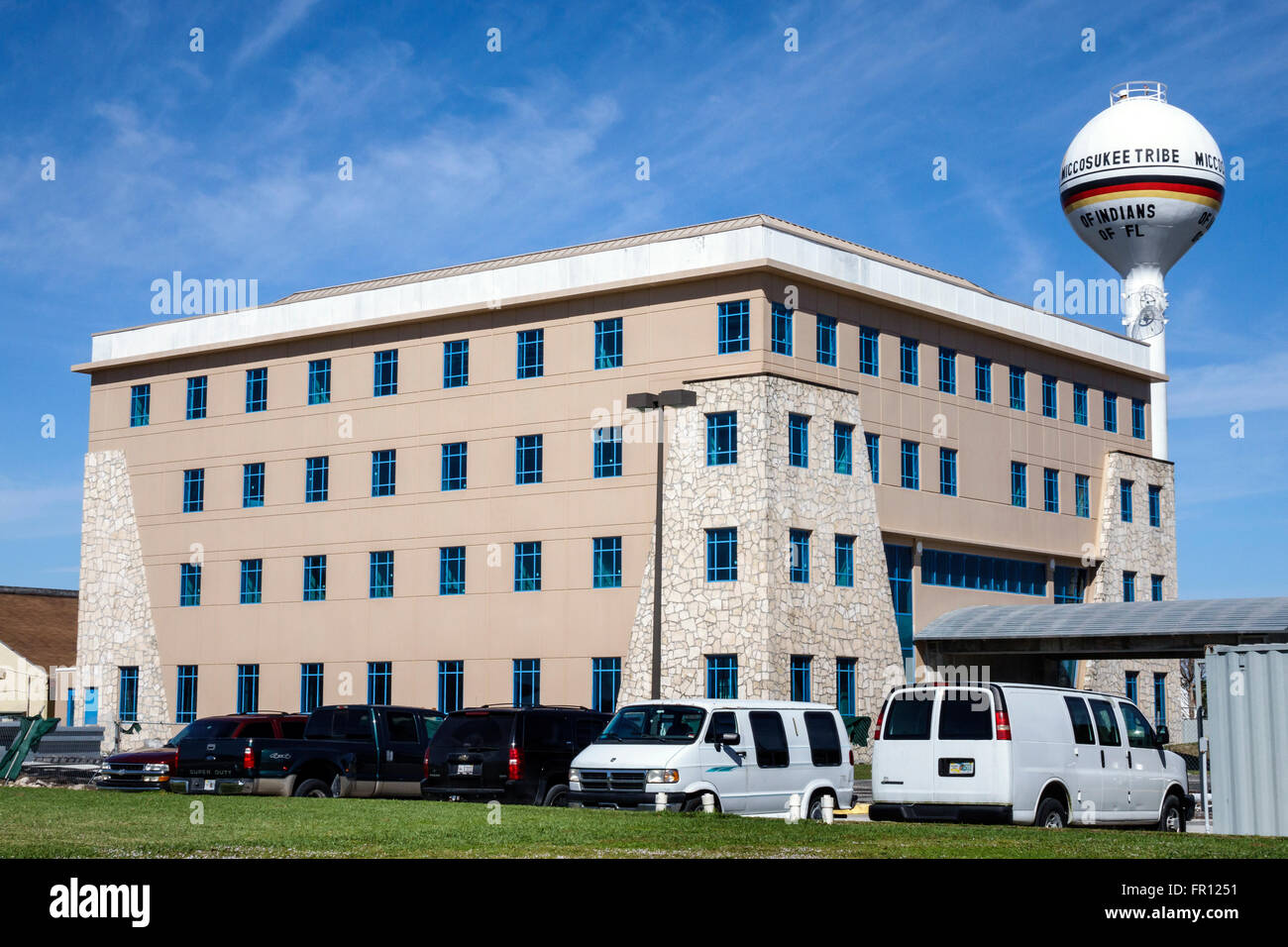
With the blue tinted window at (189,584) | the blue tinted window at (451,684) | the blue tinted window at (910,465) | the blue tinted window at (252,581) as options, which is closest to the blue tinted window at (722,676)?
the blue tinted window at (451,684)

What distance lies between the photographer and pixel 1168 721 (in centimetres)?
5941

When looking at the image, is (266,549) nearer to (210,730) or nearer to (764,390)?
(764,390)

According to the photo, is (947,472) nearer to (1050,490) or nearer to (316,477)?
(1050,490)

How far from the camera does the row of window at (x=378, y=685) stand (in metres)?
46.7

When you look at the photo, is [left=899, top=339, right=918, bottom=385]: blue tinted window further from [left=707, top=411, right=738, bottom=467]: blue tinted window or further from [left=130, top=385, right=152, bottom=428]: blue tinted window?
[left=130, top=385, right=152, bottom=428]: blue tinted window

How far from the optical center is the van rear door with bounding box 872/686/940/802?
20.6 meters

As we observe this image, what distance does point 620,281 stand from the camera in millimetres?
48031

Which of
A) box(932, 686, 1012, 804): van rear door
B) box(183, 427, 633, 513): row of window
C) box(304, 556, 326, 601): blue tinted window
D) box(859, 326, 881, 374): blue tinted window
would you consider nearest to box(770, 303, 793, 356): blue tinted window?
box(859, 326, 881, 374): blue tinted window

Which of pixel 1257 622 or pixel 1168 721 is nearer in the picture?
pixel 1257 622

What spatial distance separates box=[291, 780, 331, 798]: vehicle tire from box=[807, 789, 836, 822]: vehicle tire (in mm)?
7821

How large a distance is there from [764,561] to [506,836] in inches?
1120

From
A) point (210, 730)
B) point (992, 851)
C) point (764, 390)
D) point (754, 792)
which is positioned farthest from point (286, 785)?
point (764, 390)

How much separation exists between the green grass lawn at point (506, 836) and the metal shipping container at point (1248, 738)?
6.66 feet
